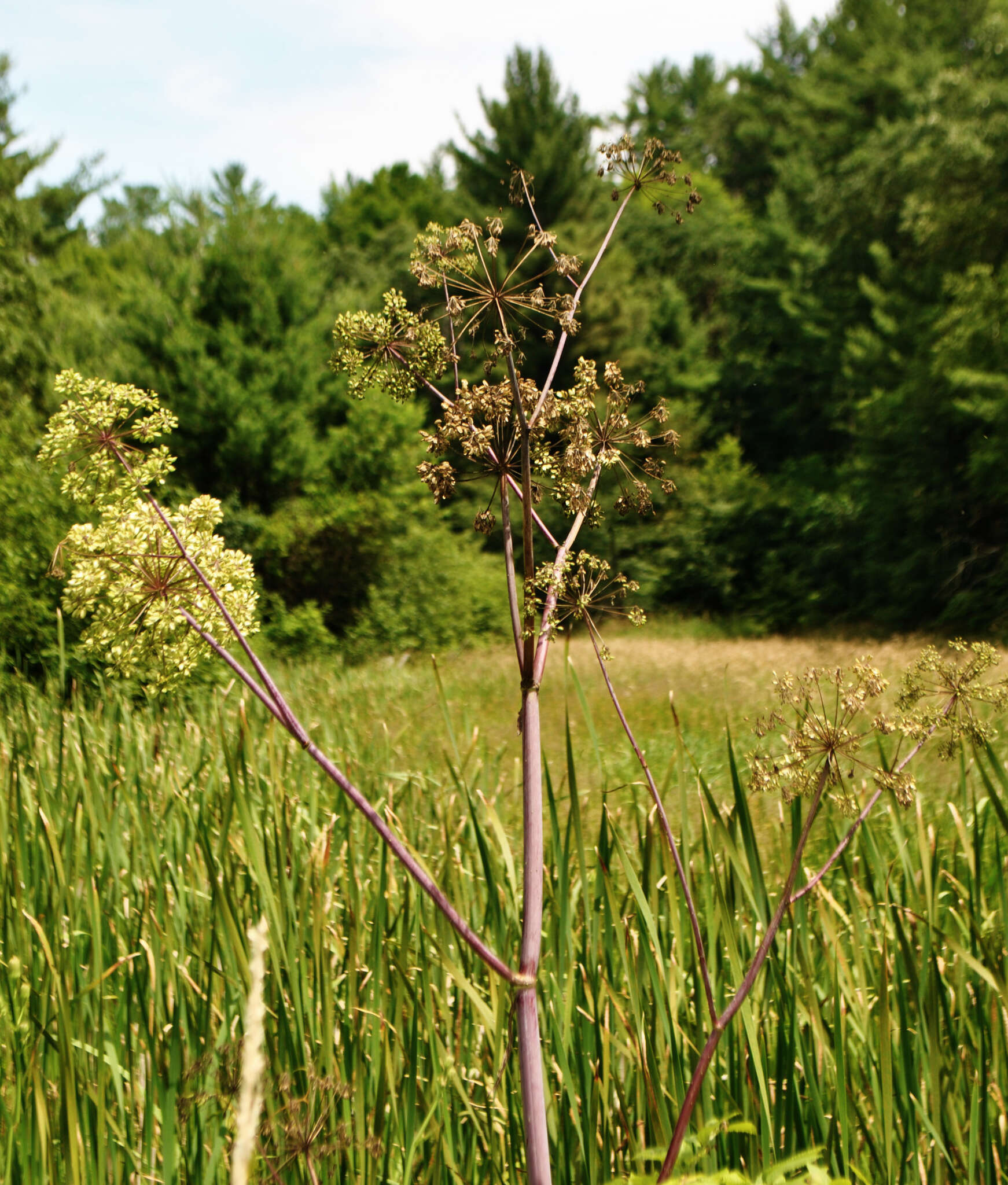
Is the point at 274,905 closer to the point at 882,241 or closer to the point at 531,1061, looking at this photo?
the point at 531,1061

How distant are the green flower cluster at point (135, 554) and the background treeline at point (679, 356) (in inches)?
272

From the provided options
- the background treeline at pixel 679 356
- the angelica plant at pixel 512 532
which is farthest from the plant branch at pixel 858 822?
the background treeline at pixel 679 356

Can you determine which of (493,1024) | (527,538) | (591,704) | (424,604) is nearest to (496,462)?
(527,538)

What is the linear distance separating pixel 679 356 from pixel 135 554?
31.4m

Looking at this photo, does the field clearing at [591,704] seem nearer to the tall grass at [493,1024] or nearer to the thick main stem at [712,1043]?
the tall grass at [493,1024]

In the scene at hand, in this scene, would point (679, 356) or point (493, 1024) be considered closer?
point (493, 1024)

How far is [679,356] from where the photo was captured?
30.8 metres

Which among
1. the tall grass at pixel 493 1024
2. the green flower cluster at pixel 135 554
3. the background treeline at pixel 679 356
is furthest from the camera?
the background treeline at pixel 679 356

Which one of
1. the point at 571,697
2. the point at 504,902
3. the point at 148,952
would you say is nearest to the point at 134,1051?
the point at 148,952

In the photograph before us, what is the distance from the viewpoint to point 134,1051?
1789 mm

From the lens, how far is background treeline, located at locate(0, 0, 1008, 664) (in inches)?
599

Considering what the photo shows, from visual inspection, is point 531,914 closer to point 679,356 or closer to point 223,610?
point 223,610

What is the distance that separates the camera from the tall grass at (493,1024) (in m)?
1.31

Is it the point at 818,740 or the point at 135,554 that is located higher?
the point at 135,554
